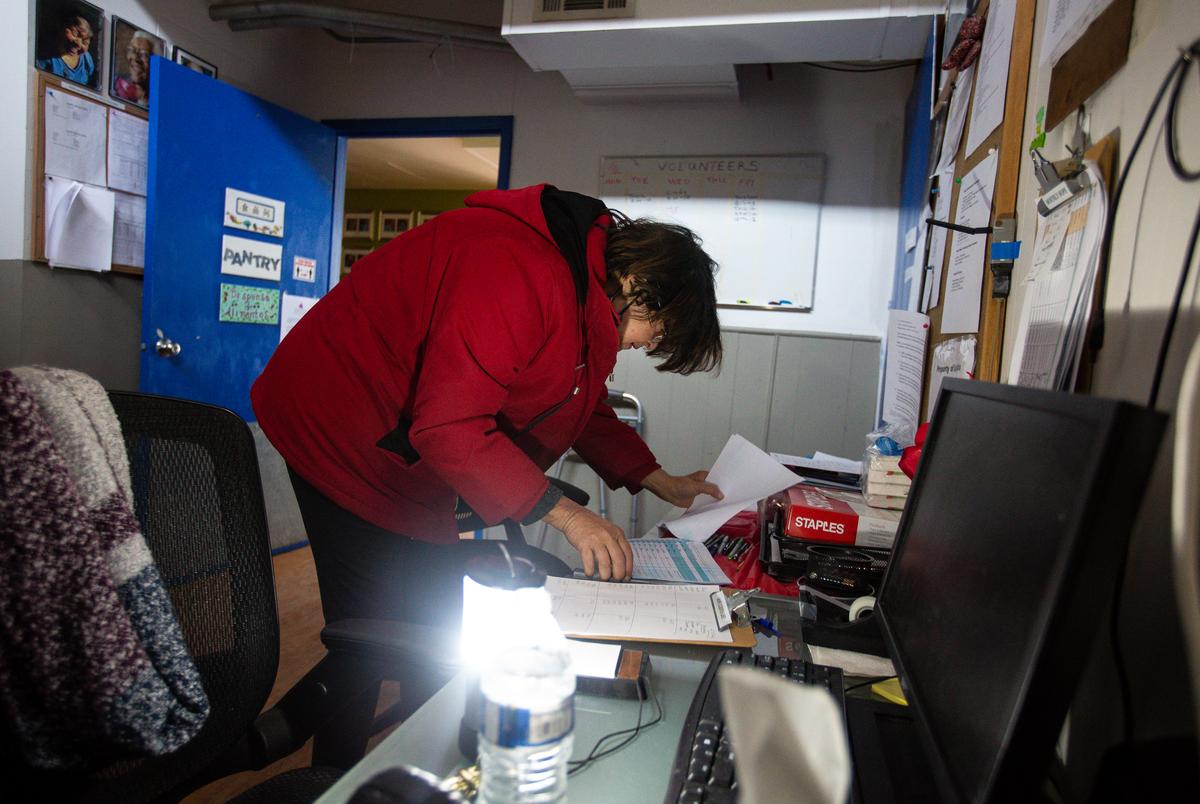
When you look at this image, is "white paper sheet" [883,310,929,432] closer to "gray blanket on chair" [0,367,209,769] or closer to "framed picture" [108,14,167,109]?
"gray blanket on chair" [0,367,209,769]

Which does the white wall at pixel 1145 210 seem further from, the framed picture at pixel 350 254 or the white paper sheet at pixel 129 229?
the framed picture at pixel 350 254

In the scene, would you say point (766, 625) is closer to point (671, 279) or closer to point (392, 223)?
point (671, 279)

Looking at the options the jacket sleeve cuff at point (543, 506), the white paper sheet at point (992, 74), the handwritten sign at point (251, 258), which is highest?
the white paper sheet at point (992, 74)

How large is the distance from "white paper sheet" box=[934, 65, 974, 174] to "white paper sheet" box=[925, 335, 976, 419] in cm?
46

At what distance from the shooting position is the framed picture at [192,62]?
303 cm

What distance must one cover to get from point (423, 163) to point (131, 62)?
3461 mm

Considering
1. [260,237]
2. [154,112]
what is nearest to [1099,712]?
[154,112]

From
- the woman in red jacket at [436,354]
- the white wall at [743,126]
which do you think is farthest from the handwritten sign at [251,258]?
the woman in red jacket at [436,354]

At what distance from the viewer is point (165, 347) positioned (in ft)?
9.20

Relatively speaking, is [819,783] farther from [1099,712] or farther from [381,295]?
[381,295]

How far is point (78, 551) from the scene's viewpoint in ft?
2.35

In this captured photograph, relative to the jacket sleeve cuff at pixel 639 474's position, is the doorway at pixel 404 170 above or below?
above

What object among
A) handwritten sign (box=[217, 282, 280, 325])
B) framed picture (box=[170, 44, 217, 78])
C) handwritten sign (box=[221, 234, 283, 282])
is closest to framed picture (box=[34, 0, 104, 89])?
framed picture (box=[170, 44, 217, 78])

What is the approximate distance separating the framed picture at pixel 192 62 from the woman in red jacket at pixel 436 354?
7.76ft
